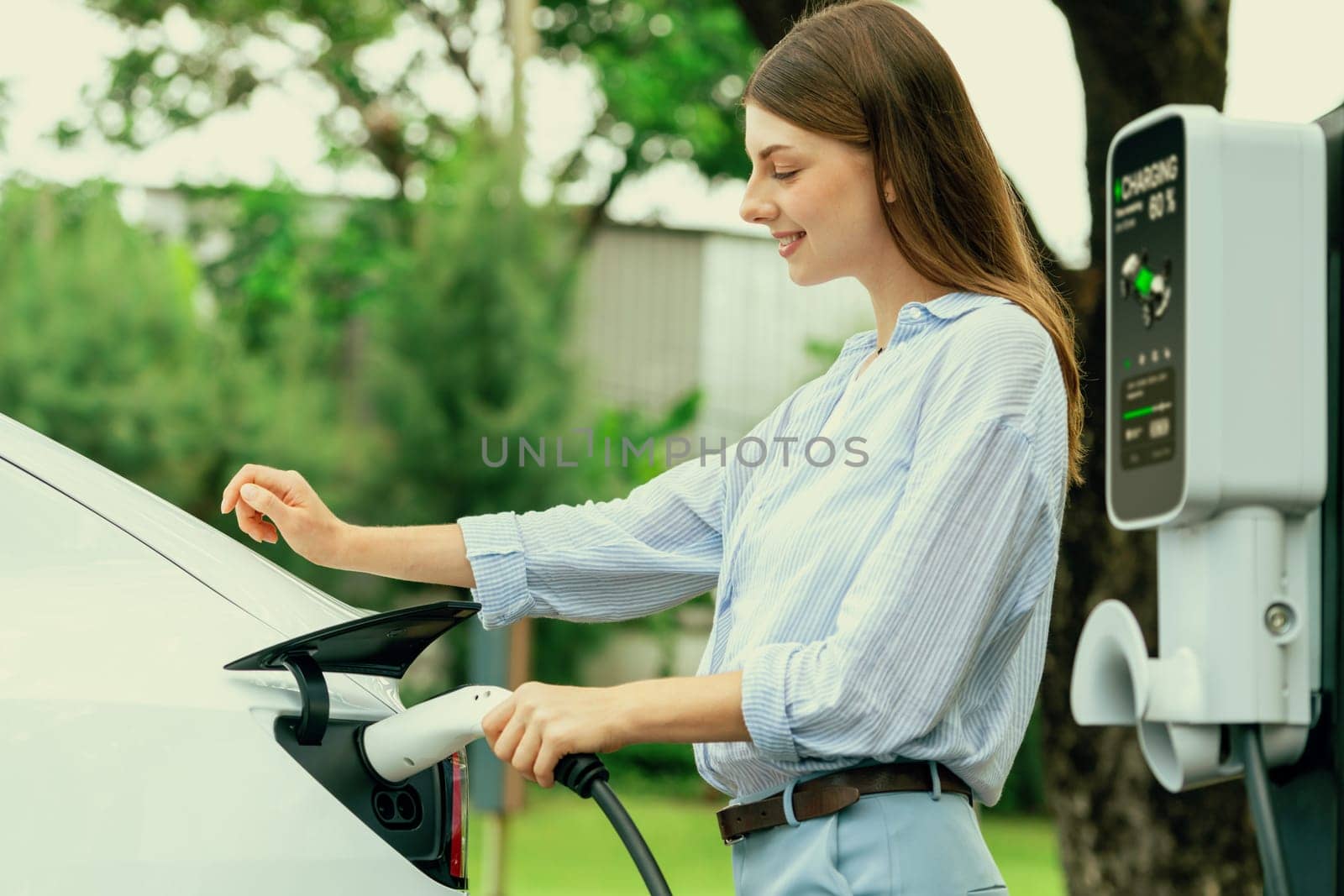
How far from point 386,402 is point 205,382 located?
4.32 ft

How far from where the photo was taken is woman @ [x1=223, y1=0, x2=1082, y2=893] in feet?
4.69

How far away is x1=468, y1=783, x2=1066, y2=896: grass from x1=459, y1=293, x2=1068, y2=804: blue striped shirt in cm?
613

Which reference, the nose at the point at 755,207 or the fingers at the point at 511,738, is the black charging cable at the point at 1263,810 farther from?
the nose at the point at 755,207

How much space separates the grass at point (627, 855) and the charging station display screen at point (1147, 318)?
258 inches

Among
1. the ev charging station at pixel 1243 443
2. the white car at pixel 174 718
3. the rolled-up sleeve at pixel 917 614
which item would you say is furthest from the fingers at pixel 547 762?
the ev charging station at pixel 1243 443

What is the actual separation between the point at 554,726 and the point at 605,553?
1.73ft

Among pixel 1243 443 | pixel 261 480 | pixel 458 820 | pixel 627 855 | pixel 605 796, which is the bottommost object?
pixel 627 855

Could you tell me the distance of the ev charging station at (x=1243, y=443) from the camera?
1218mm

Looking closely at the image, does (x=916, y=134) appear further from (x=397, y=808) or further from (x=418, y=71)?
(x=418, y=71)

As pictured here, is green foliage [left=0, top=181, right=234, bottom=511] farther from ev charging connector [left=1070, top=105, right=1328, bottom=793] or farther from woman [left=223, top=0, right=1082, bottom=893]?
ev charging connector [left=1070, top=105, right=1328, bottom=793]

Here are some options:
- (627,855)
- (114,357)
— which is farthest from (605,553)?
(114,357)

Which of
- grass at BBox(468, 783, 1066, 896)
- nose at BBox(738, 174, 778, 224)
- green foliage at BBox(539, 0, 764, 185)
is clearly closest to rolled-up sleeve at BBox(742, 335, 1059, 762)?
nose at BBox(738, 174, 778, 224)

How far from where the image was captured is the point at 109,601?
1.65 metres

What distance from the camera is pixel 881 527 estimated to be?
5.08ft
